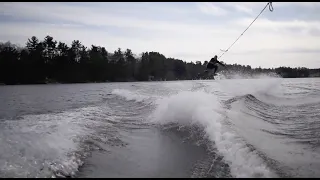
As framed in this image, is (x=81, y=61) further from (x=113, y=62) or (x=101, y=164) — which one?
(x=101, y=164)

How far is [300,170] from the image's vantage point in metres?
6.23

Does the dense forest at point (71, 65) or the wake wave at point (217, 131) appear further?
the dense forest at point (71, 65)

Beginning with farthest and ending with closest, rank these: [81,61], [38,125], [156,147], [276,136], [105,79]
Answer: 1. [105,79]
2. [81,61]
3. [38,125]
4. [276,136]
5. [156,147]

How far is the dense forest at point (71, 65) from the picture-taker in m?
73.2

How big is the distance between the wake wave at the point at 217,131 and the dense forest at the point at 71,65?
186ft

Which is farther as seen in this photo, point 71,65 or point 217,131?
point 71,65

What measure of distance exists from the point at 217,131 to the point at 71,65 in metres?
81.4

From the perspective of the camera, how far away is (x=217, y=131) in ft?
28.3

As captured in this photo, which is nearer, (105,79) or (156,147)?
(156,147)

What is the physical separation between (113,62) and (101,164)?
95.8 metres

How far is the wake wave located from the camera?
5838 mm

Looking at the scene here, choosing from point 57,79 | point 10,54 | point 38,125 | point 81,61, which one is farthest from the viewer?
point 81,61

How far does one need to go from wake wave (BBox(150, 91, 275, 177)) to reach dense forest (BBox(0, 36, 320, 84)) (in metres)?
56.7

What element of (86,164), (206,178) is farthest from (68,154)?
(206,178)
